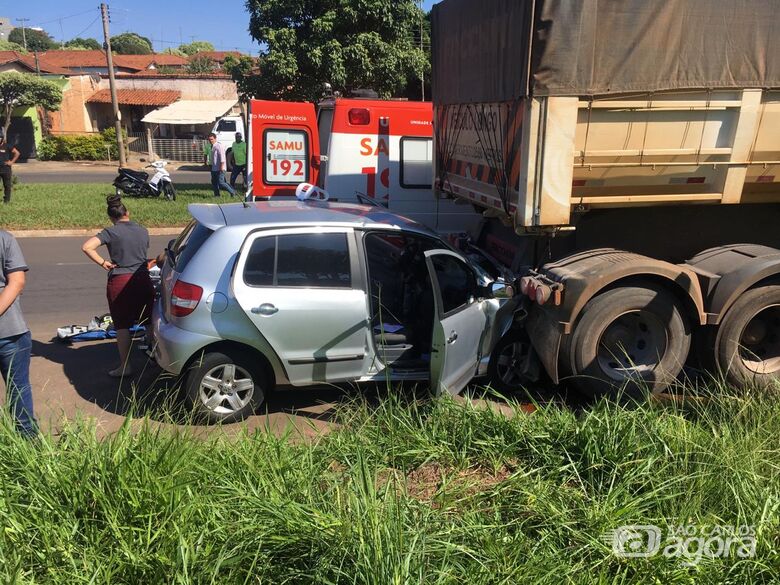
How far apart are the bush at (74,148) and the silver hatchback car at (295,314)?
33.5 metres

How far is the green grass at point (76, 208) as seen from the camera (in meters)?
12.5

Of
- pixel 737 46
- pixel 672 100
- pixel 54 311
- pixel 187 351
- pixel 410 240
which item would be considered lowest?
pixel 54 311

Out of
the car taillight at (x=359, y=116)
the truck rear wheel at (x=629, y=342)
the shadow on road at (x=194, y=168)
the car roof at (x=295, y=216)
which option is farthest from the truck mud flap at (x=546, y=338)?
the shadow on road at (x=194, y=168)

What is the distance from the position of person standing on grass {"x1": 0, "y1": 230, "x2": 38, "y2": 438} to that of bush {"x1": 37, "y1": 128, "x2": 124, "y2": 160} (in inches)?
1339

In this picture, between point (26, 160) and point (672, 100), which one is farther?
point (26, 160)

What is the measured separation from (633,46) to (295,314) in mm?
3187

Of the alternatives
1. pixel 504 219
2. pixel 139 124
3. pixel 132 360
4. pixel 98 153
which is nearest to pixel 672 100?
pixel 504 219

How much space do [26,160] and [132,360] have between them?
108 ft

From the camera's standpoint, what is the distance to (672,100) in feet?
15.7

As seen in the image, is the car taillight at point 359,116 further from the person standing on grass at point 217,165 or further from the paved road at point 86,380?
the person standing on grass at point 217,165

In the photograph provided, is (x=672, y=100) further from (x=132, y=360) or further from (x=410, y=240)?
(x=132, y=360)

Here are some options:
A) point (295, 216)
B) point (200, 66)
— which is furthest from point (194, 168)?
point (200, 66)

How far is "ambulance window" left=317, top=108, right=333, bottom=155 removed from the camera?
869cm

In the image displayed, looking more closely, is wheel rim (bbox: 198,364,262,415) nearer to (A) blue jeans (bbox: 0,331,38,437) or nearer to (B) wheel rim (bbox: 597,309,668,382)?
(A) blue jeans (bbox: 0,331,38,437)
